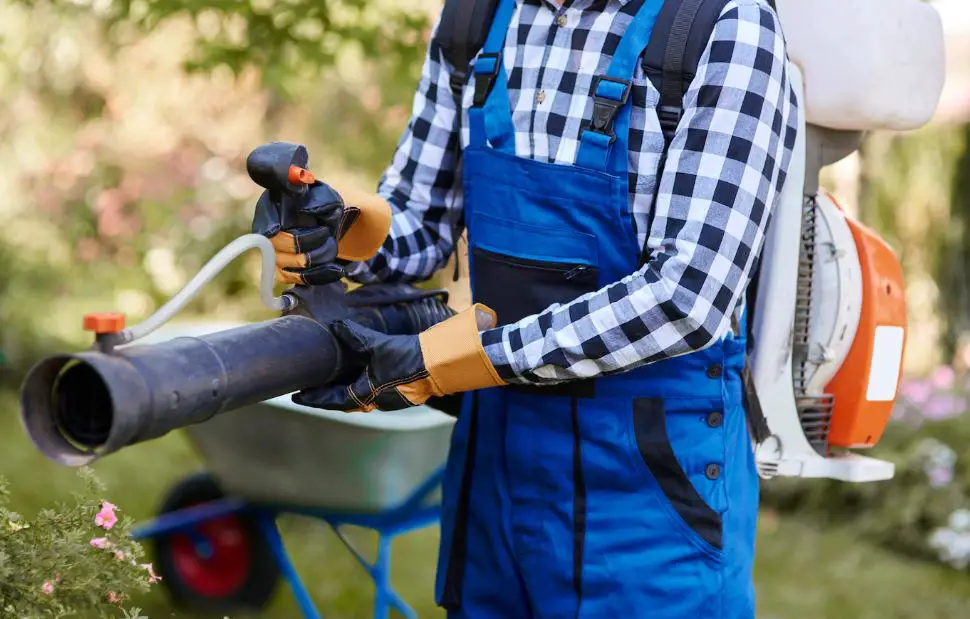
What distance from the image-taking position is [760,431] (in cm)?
190

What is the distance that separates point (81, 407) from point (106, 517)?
1.41 ft

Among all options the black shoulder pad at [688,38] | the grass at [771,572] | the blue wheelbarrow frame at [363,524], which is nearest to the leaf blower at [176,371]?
the black shoulder pad at [688,38]

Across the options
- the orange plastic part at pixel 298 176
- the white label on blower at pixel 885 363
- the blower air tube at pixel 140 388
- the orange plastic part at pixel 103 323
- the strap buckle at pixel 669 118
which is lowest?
the white label on blower at pixel 885 363

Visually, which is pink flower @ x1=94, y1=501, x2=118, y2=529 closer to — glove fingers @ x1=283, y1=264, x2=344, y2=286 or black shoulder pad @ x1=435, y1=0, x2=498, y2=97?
glove fingers @ x1=283, y1=264, x2=344, y2=286

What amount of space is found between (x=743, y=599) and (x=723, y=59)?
82 centimetres

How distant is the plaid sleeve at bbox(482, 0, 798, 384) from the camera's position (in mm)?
1549

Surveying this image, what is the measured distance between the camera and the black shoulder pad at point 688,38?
61.9 inches

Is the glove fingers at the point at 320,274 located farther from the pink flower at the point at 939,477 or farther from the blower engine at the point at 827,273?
the pink flower at the point at 939,477

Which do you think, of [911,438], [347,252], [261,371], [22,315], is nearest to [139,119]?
[22,315]

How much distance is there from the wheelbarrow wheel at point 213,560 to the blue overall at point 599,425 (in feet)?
5.57

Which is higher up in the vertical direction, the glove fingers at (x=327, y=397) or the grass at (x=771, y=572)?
the glove fingers at (x=327, y=397)

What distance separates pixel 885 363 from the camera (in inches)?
79.1

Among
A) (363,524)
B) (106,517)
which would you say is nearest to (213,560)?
(363,524)

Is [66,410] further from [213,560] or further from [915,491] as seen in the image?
[915,491]
